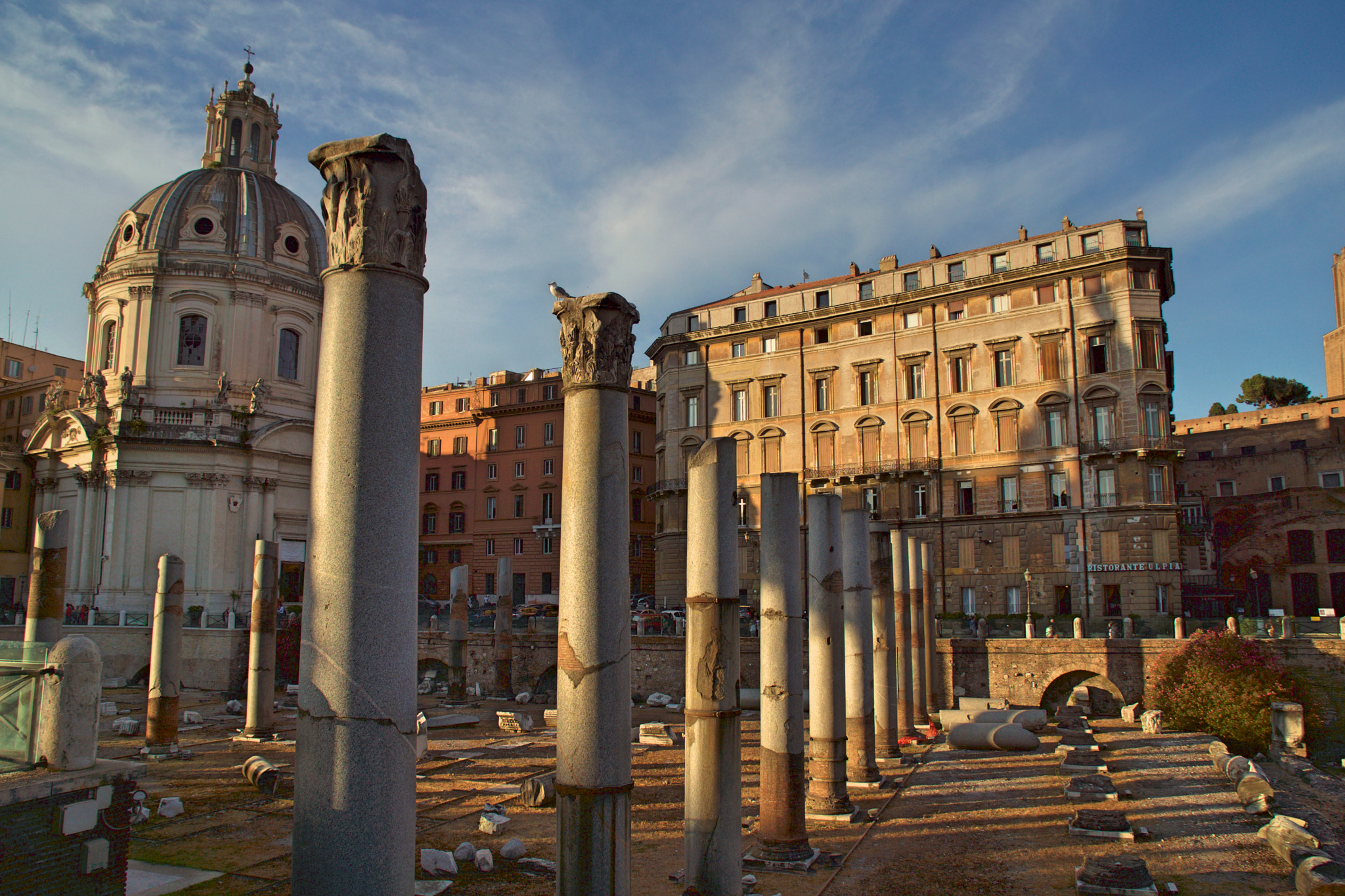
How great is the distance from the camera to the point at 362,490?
15.1 feet

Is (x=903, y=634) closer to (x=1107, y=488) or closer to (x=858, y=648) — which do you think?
(x=858, y=648)

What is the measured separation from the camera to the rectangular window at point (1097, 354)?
37.1 metres

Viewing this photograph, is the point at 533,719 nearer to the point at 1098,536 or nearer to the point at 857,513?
the point at 857,513

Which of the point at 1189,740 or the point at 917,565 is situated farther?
the point at 917,565

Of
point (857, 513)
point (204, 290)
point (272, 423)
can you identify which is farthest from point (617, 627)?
point (204, 290)

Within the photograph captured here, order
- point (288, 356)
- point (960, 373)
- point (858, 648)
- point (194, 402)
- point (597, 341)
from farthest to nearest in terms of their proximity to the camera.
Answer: point (288, 356)
point (194, 402)
point (960, 373)
point (858, 648)
point (597, 341)

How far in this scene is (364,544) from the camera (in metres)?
4.57

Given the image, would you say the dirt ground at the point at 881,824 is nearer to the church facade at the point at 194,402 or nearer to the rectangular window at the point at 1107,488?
the rectangular window at the point at 1107,488

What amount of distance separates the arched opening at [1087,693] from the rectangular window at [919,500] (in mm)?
12308

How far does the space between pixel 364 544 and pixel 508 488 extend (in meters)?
49.8

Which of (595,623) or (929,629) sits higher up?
(595,623)

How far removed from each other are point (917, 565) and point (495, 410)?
116 feet

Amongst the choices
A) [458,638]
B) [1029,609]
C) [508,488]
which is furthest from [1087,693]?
[508,488]

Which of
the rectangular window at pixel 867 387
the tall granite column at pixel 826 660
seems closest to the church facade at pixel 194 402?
the rectangular window at pixel 867 387
